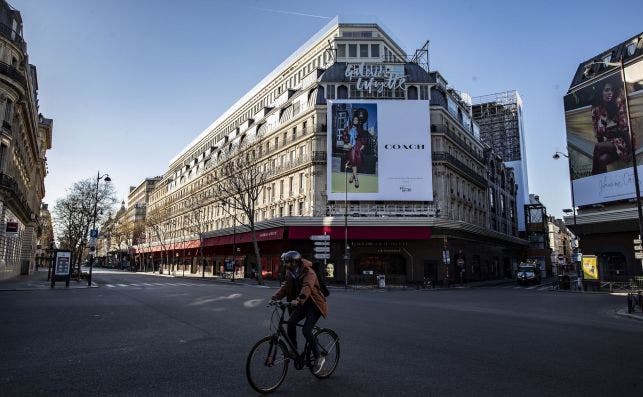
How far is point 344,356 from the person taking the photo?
723 centimetres

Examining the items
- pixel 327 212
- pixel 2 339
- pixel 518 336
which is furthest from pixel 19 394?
pixel 327 212

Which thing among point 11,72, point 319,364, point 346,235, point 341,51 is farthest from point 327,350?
point 341,51

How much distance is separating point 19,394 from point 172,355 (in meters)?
2.38

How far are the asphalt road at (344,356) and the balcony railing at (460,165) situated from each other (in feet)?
103

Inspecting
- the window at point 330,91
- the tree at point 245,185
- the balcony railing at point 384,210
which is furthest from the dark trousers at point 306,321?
the window at point 330,91

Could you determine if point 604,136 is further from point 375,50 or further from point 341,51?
point 341,51

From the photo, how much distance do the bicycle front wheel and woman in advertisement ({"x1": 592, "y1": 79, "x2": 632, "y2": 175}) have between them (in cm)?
4029

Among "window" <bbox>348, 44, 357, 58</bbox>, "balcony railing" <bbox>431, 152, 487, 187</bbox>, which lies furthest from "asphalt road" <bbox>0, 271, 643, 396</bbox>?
"window" <bbox>348, 44, 357, 58</bbox>

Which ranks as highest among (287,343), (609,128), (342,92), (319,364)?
(342,92)

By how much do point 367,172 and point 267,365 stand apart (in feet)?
118

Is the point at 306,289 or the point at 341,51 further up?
the point at 341,51

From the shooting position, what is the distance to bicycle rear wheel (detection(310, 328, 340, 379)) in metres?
5.86

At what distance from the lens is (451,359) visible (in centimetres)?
715

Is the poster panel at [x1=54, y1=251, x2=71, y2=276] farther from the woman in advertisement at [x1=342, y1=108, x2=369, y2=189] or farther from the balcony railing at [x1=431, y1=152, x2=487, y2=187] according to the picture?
the balcony railing at [x1=431, y1=152, x2=487, y2=187]
